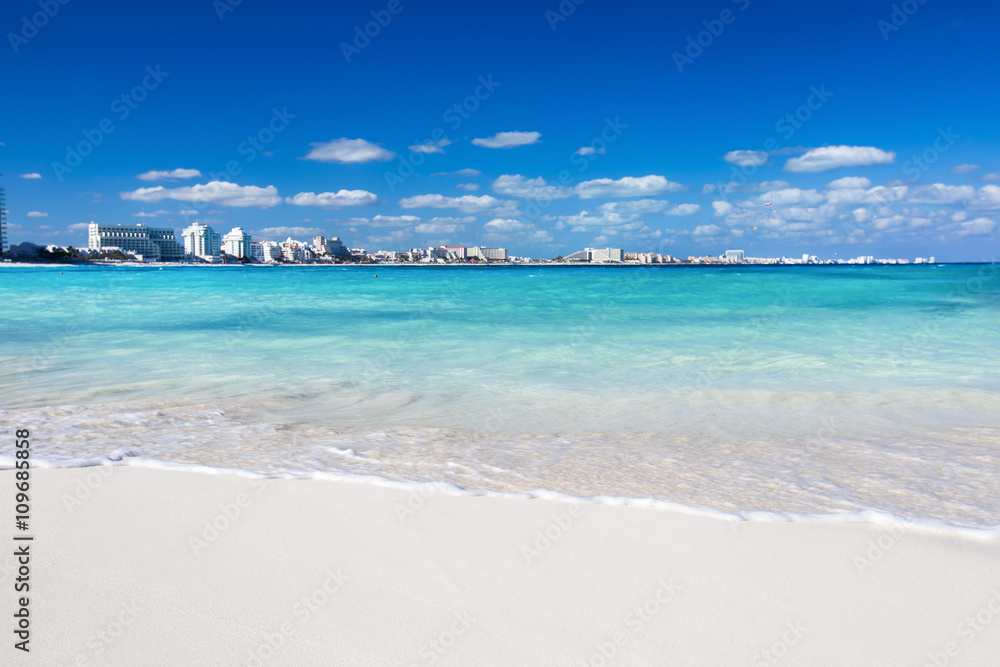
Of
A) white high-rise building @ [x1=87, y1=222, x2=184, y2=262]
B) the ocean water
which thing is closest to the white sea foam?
the ocean water

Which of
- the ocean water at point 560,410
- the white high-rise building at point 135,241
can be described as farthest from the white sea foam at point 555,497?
the white high-rise building at point 135,241

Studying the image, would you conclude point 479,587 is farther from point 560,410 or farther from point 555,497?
point 560,410

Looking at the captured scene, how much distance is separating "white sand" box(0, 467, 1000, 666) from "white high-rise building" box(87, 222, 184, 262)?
20779 centimetres

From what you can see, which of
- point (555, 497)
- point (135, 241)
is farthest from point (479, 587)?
point (135, 241)

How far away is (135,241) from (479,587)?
215 meters

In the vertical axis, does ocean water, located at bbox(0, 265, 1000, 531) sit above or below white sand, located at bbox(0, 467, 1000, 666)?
below

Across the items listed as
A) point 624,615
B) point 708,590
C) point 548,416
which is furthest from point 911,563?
point 548,416

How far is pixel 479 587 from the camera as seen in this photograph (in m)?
2.75

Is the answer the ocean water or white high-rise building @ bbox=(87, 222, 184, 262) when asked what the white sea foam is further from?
white high-rise building @ bbox=(87, 222, 184, 262)

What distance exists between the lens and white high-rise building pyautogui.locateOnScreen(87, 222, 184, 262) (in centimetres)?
18300

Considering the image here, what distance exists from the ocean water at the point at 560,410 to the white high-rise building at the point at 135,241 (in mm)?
195615

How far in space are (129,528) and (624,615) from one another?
8.74ft

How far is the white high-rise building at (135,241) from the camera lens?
600ft

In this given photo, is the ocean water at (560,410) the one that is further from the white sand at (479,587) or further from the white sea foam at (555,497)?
the white sand at (479,587)
